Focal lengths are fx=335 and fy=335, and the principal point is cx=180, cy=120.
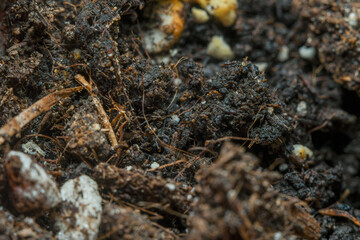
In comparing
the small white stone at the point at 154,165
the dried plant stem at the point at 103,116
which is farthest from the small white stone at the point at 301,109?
the dried plant stem at the point at 103,116

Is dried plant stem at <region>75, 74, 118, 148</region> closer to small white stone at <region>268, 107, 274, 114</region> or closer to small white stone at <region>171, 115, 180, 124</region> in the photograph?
small white stone at <region>171, 115, 180, 124</region>

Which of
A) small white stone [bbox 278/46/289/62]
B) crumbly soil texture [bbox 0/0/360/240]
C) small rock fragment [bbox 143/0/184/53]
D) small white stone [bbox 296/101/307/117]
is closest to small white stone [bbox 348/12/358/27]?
crumbly soil texture [bbox 0/0/360/240]

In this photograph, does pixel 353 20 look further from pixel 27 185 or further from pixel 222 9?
pixel 27 185

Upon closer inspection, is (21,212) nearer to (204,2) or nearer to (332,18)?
(204,2)

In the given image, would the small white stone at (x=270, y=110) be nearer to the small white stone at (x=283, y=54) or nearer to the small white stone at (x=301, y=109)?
the small white stone at (x=301, y=109)

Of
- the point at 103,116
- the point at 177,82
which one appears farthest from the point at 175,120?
the point at 103,116

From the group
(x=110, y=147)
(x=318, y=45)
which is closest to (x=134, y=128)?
(x=110, y=147)
